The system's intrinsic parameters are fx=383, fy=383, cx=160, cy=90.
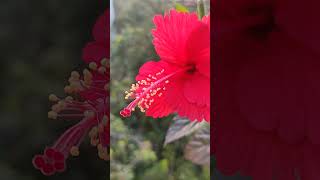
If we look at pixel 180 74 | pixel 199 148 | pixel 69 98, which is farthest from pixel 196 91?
pixel 69 98

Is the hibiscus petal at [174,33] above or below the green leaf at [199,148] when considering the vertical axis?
above

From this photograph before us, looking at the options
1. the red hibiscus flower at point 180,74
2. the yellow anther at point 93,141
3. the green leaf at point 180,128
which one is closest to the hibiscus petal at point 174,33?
the red hibiscus flower at point 180,74

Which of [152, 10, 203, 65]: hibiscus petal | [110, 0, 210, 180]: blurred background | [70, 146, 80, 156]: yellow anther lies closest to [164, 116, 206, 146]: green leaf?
[110, 0, 210, 180]: blurred background

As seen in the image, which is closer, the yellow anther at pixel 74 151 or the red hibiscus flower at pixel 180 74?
the yellow anther at pixel 74 151

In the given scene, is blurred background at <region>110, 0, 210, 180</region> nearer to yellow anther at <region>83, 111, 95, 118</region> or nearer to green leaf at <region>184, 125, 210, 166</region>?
green leaf at <region>184, 125, 210, 166</region>

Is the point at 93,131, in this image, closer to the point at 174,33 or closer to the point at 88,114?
the point at 88,114

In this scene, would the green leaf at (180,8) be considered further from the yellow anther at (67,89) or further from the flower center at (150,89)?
the yellow anther at (67,89)
